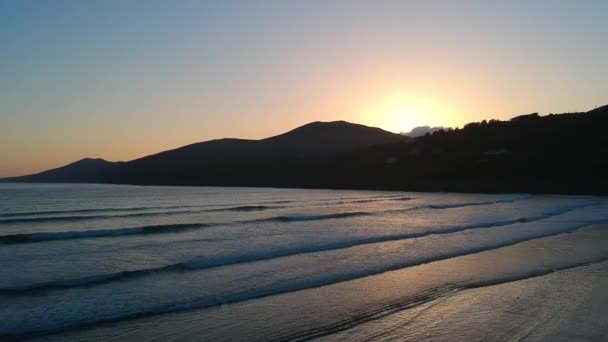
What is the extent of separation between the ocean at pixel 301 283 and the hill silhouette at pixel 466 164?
41.2m

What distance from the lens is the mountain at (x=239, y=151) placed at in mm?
133750

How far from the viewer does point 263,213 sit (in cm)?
2861

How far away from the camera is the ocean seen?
7.72 m

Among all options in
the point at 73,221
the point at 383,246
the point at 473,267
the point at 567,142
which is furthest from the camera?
the point at 567,142

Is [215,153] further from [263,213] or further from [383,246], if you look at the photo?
[383,246]

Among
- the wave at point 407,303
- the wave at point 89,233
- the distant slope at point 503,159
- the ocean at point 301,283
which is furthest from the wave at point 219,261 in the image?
the distant slope at point 503,159

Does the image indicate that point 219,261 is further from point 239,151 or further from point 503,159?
point 239,151

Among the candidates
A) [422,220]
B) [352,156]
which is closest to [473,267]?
[422,220]

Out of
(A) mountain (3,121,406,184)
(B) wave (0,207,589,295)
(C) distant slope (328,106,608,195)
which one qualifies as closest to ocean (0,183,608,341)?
(B) wave (0,207,589,295)

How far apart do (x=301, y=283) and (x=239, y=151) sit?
142 metres

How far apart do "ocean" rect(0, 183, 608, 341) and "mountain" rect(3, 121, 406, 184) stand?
10734cm

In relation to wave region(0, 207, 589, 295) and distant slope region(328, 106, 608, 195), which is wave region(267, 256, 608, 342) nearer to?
wave region(0, 207, 589, 295)

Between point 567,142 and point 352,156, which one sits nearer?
point 567,142

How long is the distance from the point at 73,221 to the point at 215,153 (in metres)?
129
